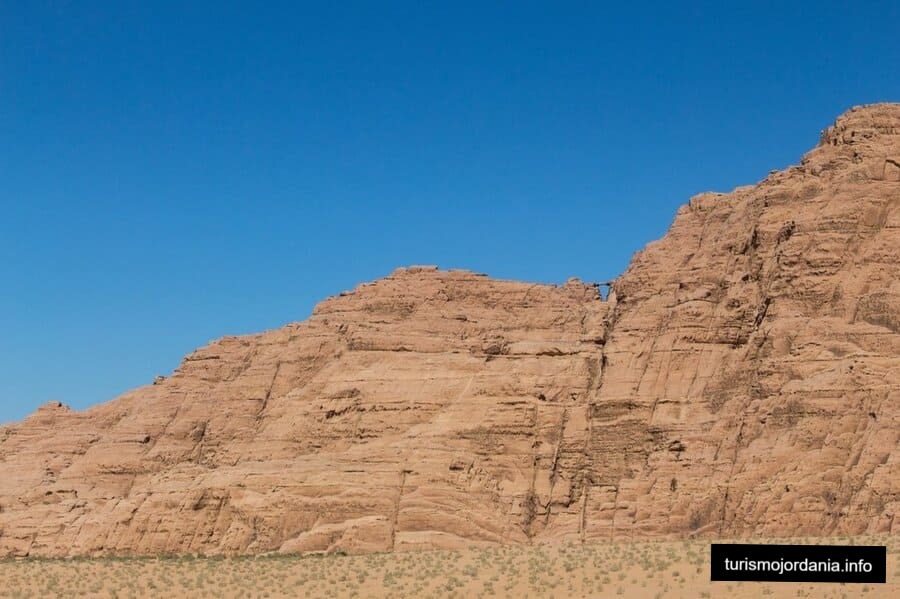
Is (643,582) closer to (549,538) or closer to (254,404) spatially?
(549,538)

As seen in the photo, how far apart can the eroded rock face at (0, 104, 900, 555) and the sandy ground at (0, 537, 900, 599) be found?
848cm

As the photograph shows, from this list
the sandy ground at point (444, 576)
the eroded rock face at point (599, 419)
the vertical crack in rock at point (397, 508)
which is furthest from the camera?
the vertical crack in rock at point (397, 508)

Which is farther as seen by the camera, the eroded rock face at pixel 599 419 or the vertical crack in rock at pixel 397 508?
the vertical crack in rock at pixel 397 508

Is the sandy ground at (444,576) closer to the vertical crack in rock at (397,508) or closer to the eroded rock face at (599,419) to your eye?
the vertical crack in rock at (397,508)

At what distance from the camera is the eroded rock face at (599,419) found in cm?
6334

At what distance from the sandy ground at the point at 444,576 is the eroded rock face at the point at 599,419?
848 cm

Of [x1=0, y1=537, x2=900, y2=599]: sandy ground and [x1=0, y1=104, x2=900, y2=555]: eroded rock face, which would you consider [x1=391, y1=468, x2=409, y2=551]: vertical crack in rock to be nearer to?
[x1=0, y1=104, x2=900, y2=555]: eroded rock face

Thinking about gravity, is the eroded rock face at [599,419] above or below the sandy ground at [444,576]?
above

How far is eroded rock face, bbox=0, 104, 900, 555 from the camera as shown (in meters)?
63.3

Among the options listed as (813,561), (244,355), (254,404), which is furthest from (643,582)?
(244,355)

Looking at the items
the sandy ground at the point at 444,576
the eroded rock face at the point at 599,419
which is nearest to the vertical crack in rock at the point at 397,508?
the eroded rock face at the point at 599,419

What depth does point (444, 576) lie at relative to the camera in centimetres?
4909

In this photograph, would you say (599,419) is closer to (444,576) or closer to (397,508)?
(397,508)

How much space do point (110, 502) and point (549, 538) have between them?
77.6 feet
